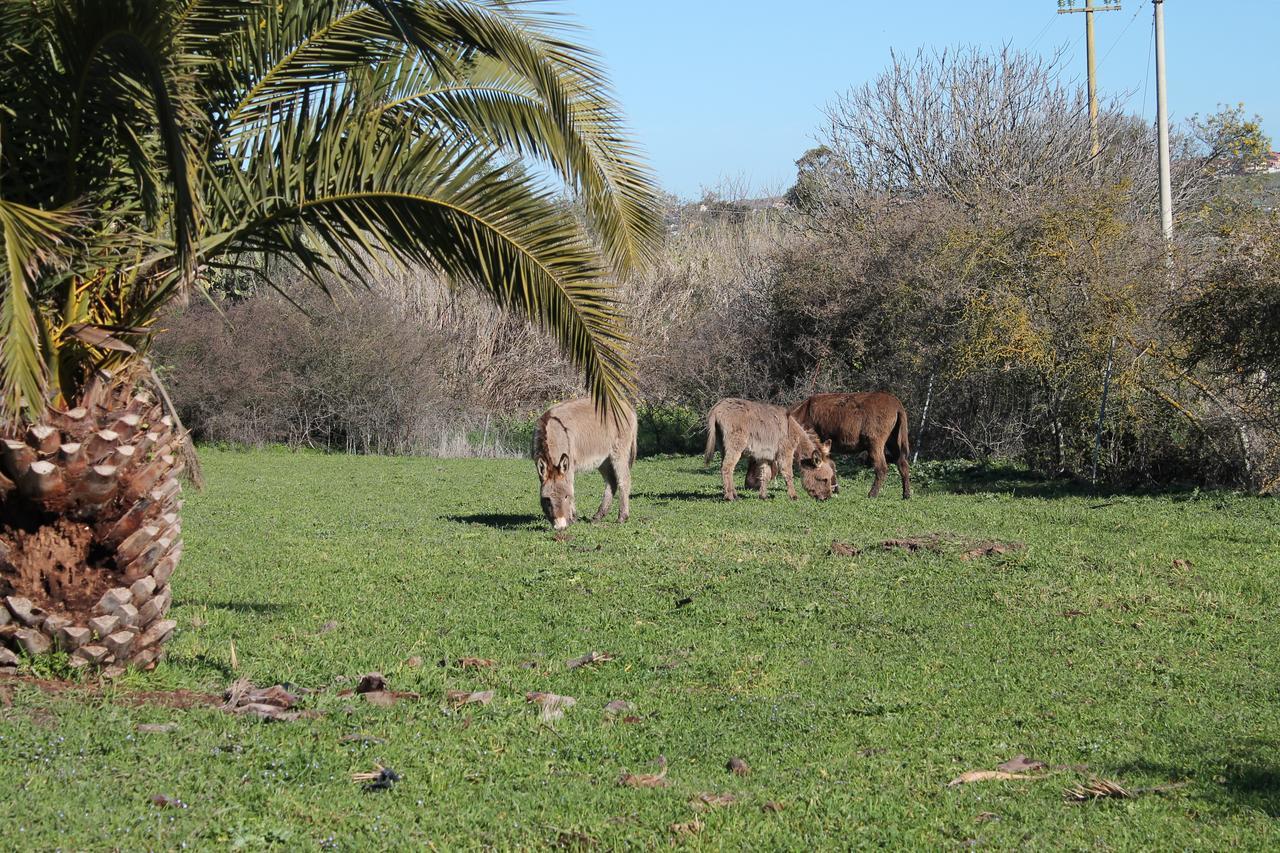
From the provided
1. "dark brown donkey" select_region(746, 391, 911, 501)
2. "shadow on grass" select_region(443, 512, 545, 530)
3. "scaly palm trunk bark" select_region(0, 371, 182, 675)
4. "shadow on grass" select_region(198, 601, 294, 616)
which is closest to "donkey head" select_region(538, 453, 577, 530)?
"shadow on grass" select_region(443, 512, 545, 530)

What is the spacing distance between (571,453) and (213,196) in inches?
317

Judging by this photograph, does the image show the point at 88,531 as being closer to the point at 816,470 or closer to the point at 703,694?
the point at 703,694

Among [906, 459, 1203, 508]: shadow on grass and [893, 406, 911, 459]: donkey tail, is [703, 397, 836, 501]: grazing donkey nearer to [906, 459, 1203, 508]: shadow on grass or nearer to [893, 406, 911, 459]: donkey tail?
[893, 406, 911, 459]: donkey tail

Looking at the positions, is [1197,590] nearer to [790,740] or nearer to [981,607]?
[981,607]

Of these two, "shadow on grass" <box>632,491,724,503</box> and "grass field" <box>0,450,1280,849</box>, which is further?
"shadow on grass" <box>632,491,724,503</box>

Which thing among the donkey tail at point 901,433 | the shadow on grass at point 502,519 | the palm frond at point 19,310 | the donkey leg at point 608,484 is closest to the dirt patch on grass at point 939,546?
the donkey leg at point 608,484

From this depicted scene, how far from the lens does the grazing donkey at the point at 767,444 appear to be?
19.4 m

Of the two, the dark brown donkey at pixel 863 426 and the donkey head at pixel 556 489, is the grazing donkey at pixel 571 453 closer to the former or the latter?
the donkey head at pixel 556 489

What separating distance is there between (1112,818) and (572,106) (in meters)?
5.38

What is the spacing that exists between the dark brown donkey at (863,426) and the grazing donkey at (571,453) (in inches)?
154

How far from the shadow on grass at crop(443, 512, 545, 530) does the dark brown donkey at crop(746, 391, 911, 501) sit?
4.47 metres

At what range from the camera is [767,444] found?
19.7 metres

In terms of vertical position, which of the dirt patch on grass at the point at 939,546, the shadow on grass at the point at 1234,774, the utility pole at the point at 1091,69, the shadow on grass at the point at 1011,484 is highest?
the utility pole at the point at 1091,69

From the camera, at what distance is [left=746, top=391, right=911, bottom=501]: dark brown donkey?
66.5 ft
